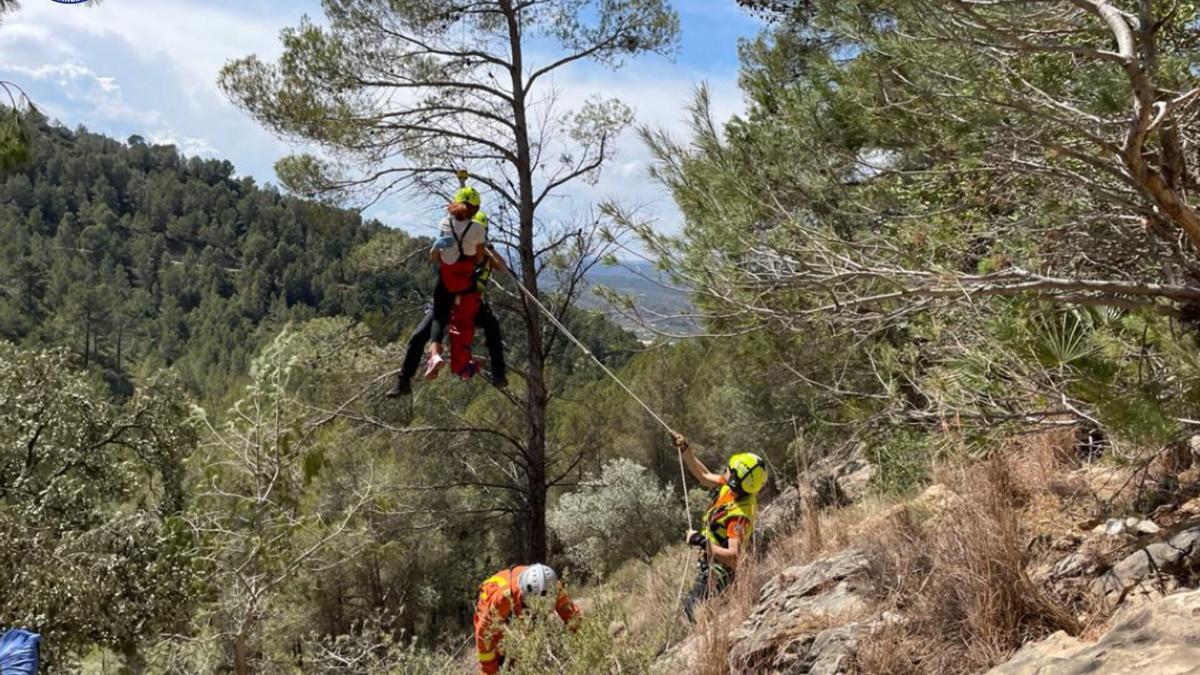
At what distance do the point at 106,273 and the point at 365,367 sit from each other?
307 feet

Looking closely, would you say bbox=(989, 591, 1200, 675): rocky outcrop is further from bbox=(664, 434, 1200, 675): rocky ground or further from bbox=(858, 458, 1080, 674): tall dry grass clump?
bbox=(858, 458, 1080, 674): tall dry grass clump

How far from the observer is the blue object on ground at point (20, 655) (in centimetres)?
416

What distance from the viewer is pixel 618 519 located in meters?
16.8

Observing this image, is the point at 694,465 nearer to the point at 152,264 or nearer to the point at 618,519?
the point at 618,519

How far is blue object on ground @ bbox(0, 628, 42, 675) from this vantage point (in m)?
4.16

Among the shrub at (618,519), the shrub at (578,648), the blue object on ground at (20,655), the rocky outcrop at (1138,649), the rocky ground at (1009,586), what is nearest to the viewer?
the rocky outcrop at (1138,649)

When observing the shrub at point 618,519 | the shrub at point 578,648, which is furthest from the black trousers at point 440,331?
the shrub at point 618,519

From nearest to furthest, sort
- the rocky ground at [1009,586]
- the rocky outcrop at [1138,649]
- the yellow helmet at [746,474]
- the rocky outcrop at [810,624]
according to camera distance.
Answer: the rocky outcrop at [1138,649]
the rocky ground at [1009,586]
the rocky outcrop at [810,624]
the yellow helmet at [746,474]

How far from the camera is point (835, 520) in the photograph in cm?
496

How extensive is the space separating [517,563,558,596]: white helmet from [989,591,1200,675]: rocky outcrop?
2.39 m

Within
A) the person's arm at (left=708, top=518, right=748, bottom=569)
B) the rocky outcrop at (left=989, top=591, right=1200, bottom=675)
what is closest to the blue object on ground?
the person's arm at (left=708, top=518, right=748, bottom=569)

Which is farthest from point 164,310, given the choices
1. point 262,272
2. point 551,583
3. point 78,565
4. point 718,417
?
point 551,583

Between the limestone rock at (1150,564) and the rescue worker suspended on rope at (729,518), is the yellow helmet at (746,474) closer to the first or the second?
the rescue worker suspended on rope at (729,518)

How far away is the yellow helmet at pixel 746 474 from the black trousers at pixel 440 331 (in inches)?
83.1
